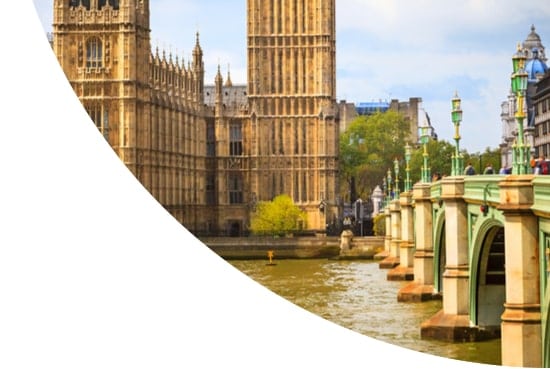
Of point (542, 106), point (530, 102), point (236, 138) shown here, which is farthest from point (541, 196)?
point (236, 138)

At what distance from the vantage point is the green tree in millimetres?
19897

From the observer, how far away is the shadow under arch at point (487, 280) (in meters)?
9.15

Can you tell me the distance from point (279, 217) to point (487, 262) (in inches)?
412

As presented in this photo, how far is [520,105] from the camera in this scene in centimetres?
520

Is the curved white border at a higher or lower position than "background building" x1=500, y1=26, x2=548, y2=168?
lower

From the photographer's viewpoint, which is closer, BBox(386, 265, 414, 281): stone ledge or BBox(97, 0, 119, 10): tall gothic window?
BBox(97, 0, 119, 10): tall gothic window

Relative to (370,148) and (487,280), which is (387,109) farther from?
(487,280)

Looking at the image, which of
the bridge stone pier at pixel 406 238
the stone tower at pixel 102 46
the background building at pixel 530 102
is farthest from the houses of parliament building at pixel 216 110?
the bridge stone pier at pixel 406 238

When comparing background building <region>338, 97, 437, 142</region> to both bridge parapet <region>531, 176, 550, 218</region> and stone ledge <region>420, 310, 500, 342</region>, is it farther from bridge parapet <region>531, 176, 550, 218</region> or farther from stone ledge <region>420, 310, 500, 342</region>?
bridge parapet <region>531, 176, 550, 218</region>

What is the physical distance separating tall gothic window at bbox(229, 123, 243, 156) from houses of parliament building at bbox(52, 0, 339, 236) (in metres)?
0.04

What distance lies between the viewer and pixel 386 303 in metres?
12.7

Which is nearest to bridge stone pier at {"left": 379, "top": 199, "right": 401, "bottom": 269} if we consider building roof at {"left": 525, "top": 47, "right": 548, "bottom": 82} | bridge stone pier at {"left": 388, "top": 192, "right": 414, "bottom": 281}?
bridge stone pier at {"left": 388, "top": 192, "right": 414, "bottom": 281}

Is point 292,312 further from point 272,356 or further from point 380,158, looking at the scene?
point 380,158

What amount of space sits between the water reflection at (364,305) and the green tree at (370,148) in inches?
115
